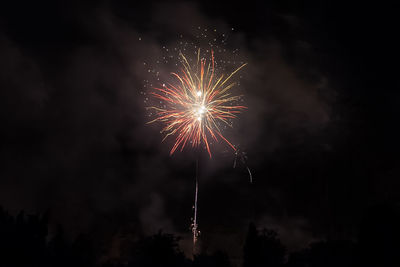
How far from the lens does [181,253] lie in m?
70.6

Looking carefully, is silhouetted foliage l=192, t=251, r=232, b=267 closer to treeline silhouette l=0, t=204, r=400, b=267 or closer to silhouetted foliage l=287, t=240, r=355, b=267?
treeline silhouette l=0, t=204, r=400, b=267

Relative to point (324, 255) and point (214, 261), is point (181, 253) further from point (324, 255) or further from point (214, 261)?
point (324, 255)

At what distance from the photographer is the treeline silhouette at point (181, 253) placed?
122 feet

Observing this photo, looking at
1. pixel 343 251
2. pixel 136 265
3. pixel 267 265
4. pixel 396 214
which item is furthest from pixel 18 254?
pixel 343 251

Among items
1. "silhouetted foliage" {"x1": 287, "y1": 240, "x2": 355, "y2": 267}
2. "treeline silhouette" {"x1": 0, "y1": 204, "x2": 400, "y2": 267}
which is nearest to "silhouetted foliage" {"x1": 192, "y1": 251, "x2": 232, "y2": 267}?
"treeline silhouette" {"x1": 0, "y1": 204, "x2": 400, "y2": 267}

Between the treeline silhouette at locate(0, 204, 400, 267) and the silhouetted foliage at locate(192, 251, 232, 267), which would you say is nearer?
the treeline silhouette at locate(0, 204, 400, 267)

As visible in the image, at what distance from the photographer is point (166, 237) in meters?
58.2

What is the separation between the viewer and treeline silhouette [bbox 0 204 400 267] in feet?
122

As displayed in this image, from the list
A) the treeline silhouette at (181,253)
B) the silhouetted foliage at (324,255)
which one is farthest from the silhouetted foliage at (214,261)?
the silhouetted foliage at (324,255)

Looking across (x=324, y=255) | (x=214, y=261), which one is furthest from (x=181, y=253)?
(x=324, y=255)

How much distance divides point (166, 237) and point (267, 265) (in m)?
17.5

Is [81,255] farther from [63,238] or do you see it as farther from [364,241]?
[364,241]

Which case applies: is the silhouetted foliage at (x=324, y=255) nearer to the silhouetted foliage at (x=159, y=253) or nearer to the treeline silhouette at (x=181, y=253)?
the treeline silhouette at (x=181, y=253)

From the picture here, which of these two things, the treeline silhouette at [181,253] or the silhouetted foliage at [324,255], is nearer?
the treeline silhouette at [181,253]
